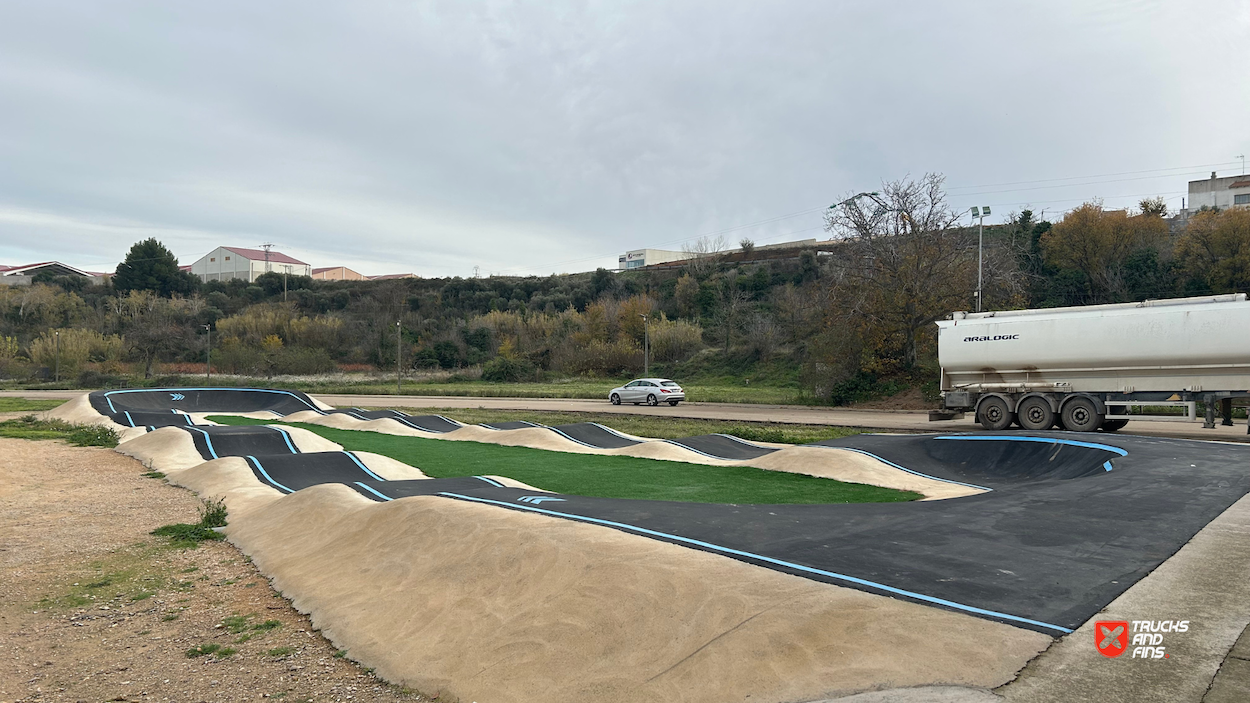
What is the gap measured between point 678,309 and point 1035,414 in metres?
48.2

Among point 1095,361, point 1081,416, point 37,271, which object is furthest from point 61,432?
point 37,271

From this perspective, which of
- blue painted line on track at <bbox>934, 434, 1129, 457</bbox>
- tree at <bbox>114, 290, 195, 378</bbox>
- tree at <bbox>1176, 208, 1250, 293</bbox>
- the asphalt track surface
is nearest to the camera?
the asphalt track surface

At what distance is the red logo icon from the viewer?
399cm

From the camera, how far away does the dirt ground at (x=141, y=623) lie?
4906 millimetres

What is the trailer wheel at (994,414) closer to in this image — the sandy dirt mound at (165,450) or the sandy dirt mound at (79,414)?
the sandy dirt mound at (165,450)

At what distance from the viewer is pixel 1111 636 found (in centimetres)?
416

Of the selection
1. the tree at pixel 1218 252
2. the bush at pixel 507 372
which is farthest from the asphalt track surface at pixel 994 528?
the bush at pixel 507 372

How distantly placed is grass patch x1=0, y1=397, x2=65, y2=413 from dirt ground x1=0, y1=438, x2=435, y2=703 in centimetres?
2484

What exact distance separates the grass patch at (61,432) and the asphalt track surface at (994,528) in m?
10.9

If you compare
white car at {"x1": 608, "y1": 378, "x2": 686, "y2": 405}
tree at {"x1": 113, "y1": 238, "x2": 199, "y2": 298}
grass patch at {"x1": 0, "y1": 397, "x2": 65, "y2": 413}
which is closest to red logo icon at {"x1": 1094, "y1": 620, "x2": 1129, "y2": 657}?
white car at {"x1": 608, "y1": 378, "x2": 686, "y2": 405}

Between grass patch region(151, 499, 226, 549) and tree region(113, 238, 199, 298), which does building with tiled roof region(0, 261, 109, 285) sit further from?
grass patch region(151, 499, 226, 549)

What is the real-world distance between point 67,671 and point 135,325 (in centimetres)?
7142

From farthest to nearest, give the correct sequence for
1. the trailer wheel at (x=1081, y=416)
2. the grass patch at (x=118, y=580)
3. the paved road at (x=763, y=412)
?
the paved road at (x=763, y=412) → the trailer wheel at (x=1081, y=416) → the grass patch at (x=118, y=580)

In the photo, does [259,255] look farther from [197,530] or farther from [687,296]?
[197,530]
